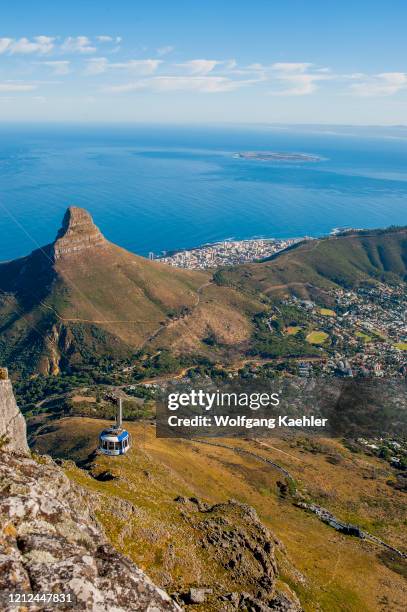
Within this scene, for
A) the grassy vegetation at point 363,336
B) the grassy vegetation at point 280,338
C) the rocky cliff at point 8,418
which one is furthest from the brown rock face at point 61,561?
the grassy vegetation at point 363,336

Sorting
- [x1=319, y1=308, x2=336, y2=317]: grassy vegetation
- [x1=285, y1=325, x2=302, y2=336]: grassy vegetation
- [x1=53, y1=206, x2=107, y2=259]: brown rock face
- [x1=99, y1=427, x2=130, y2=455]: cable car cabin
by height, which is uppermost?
[x1=53, y1=206, x2=107, y2=259]: brown rock face

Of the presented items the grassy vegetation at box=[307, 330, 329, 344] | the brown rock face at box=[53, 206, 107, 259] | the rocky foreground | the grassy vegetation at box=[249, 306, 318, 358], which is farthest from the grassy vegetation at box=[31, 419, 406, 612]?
the brown rock face at box=[53, 206, 107, 259]

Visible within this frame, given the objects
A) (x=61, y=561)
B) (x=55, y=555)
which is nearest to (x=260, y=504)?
(x=55, y=555)

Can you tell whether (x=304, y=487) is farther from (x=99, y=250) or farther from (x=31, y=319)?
(x=99, y=250)

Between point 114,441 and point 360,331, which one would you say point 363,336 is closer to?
point 360,331

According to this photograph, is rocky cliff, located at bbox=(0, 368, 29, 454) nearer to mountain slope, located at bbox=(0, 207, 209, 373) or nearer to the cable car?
the cable car

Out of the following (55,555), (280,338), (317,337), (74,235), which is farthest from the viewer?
(317,337)
